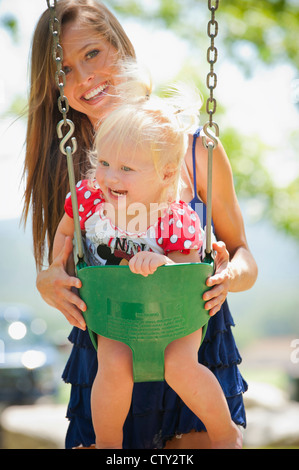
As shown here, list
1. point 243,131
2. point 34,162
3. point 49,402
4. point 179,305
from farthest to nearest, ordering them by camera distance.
Result: point 49,402, point 243,131, point 34,162, point 179,305

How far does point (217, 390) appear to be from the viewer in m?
1.24

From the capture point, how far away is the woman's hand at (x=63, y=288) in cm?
129

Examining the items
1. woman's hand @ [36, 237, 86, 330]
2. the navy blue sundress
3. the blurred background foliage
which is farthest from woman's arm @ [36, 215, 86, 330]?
the blurred background foliage

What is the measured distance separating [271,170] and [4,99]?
2601 millimetres

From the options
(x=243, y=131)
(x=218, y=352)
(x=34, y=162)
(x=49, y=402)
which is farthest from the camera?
(x=49, y=402)

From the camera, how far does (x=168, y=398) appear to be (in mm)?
1487

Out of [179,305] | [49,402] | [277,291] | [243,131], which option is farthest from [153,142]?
[277,291]

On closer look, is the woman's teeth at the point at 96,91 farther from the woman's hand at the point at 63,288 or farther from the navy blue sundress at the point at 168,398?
the woman's hand at the point at 63,288

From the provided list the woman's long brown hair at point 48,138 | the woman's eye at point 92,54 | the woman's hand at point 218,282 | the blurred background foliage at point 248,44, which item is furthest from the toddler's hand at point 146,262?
the blurred background foliage at point 248,44

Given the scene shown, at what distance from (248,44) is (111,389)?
4.92 meters

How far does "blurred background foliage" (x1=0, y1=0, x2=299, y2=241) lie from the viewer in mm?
5402

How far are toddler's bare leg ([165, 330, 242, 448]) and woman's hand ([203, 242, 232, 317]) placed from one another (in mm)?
67

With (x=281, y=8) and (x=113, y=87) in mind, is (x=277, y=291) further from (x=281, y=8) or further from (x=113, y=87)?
(x=113, y=87)

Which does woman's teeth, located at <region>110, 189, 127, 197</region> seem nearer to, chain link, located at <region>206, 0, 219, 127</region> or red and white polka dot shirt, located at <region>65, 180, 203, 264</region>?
red and white polka dot shirt, located at <region>65, 180, 203, 264</region>
